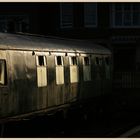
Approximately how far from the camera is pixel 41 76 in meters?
16.0

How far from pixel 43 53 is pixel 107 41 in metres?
25.6

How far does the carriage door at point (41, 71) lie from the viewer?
51.8 feet

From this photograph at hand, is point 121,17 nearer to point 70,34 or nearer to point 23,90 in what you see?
point 70,34

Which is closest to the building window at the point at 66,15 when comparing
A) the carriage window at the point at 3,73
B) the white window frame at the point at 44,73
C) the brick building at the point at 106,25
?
the brick building at the point at 106,25

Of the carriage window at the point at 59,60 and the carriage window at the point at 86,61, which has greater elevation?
the carriage window at the point at 59,60

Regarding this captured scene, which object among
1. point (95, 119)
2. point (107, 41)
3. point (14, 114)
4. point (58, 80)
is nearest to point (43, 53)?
point (58, 80)

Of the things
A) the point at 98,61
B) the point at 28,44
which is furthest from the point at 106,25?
the point at 28,44

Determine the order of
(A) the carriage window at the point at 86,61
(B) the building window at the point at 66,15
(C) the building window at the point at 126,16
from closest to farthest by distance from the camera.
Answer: (A) the carriage window at the point at 86,61
(C) the building window at the point at 126,16
(B) the building window at the point at 66,15

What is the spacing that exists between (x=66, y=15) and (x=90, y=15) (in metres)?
1.82

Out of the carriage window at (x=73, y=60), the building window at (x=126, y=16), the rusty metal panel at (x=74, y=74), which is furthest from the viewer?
the building window at (x=126, y=16)

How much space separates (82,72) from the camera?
2077cm

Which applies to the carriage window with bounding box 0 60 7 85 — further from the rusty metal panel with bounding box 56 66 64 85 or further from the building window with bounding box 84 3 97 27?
the building window with bounding box 84 3 97 27

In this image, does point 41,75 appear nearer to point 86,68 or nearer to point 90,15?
point 86,68

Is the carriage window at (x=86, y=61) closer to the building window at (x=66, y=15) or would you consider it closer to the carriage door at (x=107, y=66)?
the carriage door at (x=107, y=66)
